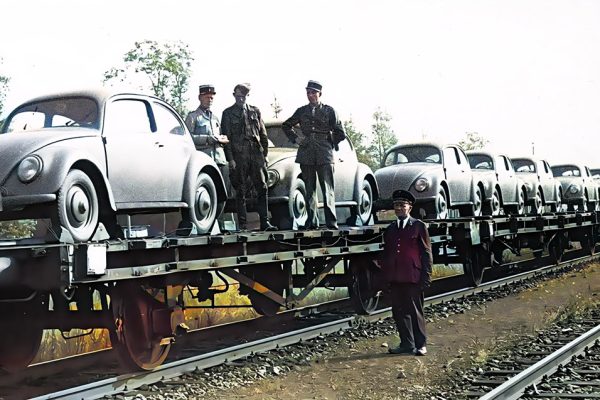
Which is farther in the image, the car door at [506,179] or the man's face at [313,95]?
the car door at [506,179]

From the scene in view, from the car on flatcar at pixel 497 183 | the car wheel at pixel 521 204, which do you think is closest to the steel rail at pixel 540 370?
the car on flatcar at pixel 497 183

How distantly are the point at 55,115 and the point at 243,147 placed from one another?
254 centimetres

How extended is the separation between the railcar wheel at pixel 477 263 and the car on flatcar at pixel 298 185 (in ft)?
9.83

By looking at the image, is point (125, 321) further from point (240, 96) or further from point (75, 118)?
point (240, 96)

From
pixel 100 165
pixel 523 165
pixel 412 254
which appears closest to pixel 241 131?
pixel 412 254

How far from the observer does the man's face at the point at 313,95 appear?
11.7 m

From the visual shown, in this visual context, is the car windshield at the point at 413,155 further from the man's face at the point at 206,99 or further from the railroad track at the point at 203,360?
the man's face at the point at 206,99

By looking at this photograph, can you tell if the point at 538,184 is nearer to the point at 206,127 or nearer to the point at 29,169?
the point at 206,127

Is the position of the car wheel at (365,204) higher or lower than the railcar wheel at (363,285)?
higher

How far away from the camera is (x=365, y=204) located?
1421cm

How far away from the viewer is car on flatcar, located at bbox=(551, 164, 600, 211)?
27188 mm

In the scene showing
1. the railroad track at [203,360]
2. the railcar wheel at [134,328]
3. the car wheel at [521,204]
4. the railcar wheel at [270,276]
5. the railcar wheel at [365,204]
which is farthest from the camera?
the car wheel at [521,204]

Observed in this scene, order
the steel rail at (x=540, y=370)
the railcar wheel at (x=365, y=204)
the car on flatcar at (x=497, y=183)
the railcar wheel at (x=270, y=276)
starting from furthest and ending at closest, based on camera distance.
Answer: the car on flatcar at (x=497, y=183) < the railcar wheel at (x=365, y=204) < the railcar wheel at (x=270, y=276) < the steel rail at (x=540, y=370)

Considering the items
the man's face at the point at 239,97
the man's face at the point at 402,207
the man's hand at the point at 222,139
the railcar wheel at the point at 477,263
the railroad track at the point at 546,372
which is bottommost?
the railroad track at the point at 546,372
